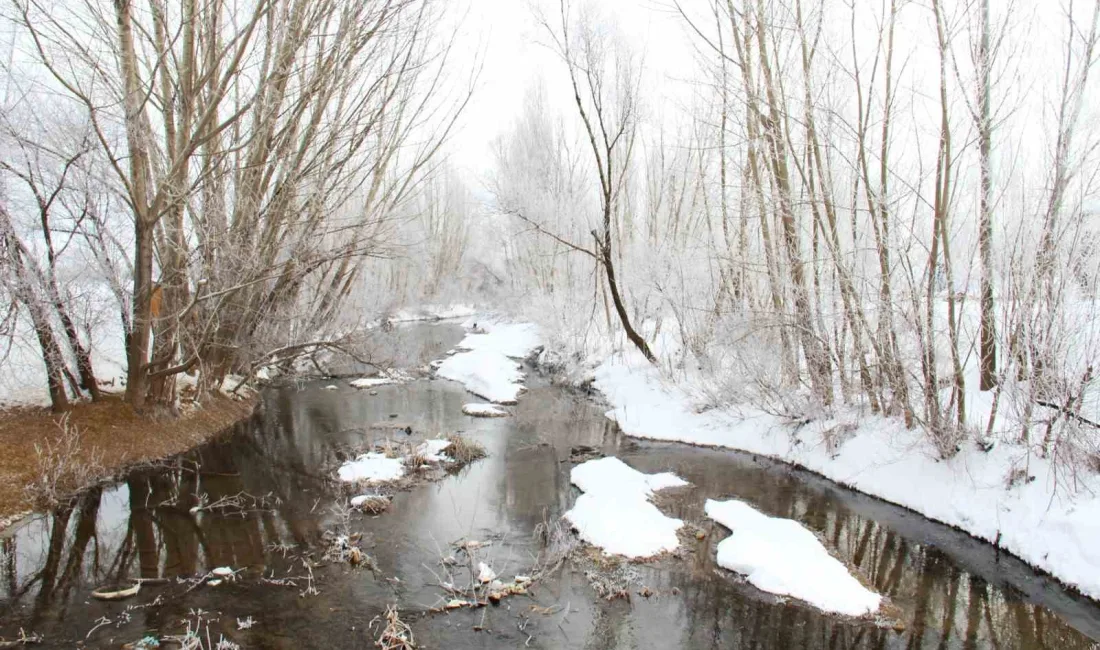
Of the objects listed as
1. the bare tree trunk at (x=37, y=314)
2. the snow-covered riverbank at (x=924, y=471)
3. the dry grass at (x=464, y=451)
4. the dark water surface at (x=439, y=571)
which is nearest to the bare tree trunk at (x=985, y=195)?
the snow-covered riverbank at (x=924, y=471)

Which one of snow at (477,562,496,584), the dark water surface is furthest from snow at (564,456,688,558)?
snow at (477,562,496,584)

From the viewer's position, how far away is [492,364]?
54.5 feet

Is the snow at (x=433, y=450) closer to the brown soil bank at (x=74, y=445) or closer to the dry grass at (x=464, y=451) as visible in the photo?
the dry grass at (x=464, y=451)

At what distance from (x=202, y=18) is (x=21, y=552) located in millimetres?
6171

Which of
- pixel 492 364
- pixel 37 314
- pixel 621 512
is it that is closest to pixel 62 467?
pixel 37 314

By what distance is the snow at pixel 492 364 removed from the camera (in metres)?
13.9

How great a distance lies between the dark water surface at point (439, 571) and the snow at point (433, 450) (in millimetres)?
571

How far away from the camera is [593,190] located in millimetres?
20312

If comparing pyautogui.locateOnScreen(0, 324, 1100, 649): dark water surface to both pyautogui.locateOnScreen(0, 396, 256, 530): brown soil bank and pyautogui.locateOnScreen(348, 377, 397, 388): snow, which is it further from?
pyautogui.locateOnScreen(348, 377, 397, 388): snow

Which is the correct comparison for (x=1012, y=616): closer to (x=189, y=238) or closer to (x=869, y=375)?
(x=869, y=375)

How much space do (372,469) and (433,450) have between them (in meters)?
1.04

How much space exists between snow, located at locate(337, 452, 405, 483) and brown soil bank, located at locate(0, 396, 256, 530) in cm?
269

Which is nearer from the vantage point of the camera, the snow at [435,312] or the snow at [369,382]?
the snow at [369,382]

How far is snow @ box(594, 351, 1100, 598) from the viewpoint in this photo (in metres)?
5.44
